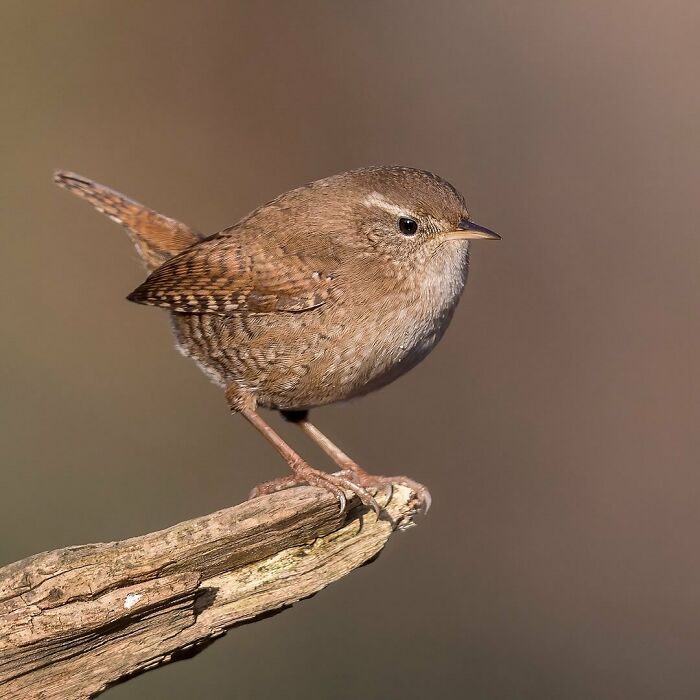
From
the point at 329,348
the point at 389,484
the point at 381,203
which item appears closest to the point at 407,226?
the point at 381,203

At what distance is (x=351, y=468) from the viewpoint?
160 inches

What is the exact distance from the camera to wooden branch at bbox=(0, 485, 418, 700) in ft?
8.83

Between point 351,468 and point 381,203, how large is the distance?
0.98m

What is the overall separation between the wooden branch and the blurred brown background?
2114 millimetres

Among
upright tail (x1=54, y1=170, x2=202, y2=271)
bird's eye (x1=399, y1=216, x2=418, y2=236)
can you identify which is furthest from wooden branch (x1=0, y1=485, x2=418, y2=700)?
upright tail (x1=54, y1=170, x2=202, y2=271)

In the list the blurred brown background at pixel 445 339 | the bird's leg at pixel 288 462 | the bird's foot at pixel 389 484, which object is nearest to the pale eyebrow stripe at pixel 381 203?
the bird's leg at pixel 288 462

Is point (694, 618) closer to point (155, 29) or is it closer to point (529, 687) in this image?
point (529, 687)

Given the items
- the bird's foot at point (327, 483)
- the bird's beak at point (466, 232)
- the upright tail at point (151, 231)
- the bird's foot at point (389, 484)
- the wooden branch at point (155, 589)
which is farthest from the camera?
the upright tail at point (151, 231)

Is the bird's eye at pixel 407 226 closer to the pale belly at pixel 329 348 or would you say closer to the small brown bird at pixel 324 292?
the small brown bird at pixel 324 292

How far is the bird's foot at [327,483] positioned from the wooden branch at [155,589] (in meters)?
0.13

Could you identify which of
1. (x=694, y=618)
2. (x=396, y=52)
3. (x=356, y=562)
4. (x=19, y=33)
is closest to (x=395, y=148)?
(x=396, y=52)

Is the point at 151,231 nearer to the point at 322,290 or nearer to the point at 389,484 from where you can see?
the point at 322,290

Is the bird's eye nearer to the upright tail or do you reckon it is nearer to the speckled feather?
the speckled feather

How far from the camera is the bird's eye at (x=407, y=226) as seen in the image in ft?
12.6
